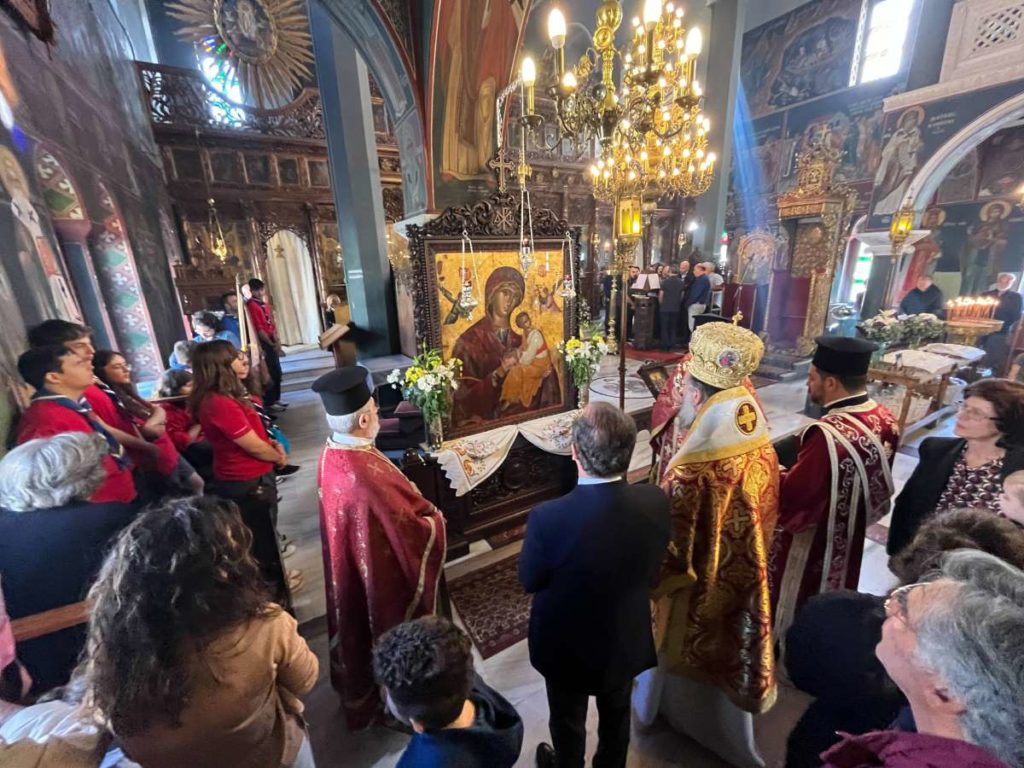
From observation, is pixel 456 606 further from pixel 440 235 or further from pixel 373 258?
pixel 373 258

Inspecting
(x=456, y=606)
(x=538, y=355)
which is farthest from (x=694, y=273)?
(x=456, y=606)

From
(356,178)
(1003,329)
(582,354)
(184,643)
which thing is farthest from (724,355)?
(1003,329)

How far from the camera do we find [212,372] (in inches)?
104

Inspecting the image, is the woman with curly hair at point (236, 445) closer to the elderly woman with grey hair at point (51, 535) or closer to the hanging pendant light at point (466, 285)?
the elderly woman with grey hair at point (51, 535)

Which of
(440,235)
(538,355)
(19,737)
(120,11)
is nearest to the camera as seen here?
(19,737)

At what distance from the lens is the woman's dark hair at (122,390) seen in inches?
122

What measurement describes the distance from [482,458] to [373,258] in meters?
3.41

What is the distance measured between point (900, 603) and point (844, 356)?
63.9 inches

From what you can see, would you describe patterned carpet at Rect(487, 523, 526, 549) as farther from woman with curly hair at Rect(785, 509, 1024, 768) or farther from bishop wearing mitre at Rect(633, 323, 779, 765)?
woman with curly hair at Rect(785, 509, 1024, 768)

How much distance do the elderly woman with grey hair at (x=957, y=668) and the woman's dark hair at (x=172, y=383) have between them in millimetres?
4655

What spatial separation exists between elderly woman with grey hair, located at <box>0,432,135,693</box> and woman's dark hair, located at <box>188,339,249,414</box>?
1035 millimetres

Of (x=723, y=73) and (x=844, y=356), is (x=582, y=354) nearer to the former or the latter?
(x=844, y=356)

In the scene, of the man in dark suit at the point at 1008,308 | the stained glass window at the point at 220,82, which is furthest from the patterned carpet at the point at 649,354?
the stained glass window at the point at 220,82

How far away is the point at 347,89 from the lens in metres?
5.11
